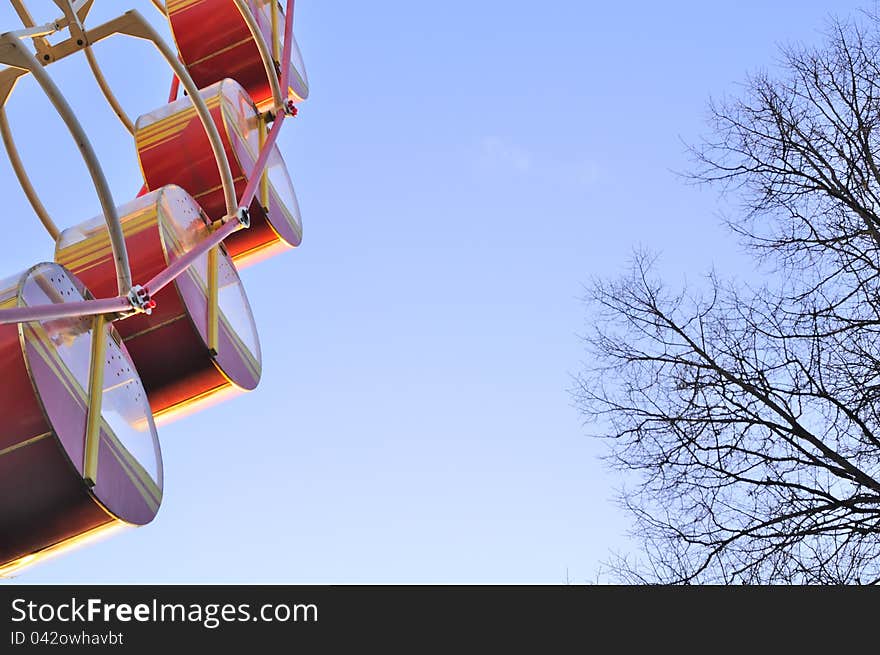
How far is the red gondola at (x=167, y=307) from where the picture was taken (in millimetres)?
5543

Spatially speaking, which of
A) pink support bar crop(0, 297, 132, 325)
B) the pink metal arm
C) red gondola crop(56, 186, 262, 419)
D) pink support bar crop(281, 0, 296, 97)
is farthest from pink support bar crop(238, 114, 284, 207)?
pink support bar crop(0, 297, 132, 325)

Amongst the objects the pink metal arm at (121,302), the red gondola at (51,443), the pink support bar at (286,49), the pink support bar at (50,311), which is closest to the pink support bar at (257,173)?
the pink metal arm at (121,302)

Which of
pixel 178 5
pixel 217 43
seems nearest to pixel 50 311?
pixel 217 43

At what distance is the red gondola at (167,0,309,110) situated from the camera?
853 cm

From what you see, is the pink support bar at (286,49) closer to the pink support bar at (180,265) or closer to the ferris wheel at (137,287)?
the ferris wheel at (137,287)

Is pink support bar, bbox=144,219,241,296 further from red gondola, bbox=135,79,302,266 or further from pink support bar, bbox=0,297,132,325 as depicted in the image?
red gondola, bbox=135,79,302,266

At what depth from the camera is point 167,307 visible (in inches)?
217

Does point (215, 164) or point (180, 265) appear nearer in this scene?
point (180, 265)

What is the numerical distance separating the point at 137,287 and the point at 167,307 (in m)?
1.28

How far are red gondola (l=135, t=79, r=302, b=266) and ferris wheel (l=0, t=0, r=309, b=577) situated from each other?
1 cm

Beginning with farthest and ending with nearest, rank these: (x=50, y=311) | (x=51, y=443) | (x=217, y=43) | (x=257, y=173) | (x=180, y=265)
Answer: (x=217, y=43) → (x=257, y=173) → (x=180, y=265) → (x=51, y=443) → (x=50, y=311)

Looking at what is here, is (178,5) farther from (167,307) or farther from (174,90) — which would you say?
(167,307)

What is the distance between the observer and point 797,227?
10.5 m
